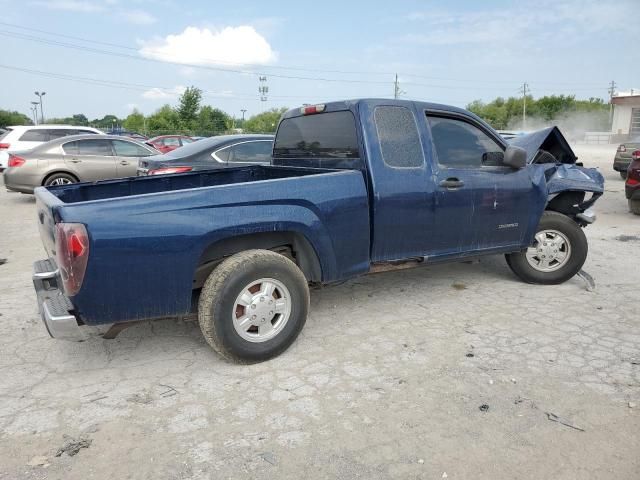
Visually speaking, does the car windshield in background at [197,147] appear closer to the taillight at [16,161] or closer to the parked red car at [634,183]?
the taillight at [16,161]

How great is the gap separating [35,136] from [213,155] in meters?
9.25

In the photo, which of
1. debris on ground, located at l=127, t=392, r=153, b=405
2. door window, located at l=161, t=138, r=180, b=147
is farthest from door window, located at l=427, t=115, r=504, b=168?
door window, located at l=161, t=138, r=180, b=147

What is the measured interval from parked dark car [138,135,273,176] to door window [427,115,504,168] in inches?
136

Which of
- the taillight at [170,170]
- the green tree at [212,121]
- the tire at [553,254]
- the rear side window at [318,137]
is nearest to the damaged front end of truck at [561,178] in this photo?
the tire at [553,254]

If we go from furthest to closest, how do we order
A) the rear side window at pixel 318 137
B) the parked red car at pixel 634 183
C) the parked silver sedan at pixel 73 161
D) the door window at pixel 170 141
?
1. the door window at pixel 170 141
2. the parked silver sedan at pixel 73 161
3. the parked red car at pixel 634 183
4. the rear side window at pixel 318 137

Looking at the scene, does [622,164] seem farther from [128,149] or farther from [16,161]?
[16,161]

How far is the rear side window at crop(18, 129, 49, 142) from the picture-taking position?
14033 mm

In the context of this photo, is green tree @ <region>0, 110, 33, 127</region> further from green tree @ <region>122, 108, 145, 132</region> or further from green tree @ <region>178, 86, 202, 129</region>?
green tree @ <region>178, 86, 202, 129</region>

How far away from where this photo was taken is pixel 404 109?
4.20m

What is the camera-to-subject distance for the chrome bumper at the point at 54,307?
2.91 meters

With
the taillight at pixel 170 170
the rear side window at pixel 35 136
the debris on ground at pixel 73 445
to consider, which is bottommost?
the debris on ground at pixel 73 445

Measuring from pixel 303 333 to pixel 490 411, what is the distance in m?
1.64

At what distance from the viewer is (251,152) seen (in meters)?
8.06

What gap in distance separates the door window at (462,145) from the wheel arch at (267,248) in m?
1.48
